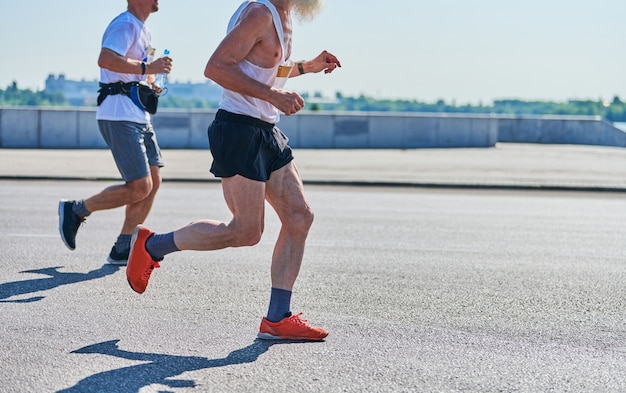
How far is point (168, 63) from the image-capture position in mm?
7680

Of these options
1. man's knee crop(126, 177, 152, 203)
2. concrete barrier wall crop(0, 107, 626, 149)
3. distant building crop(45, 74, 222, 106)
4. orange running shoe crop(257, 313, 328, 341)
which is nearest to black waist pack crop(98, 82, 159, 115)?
man's knee crop(126, 177, 152, 203)

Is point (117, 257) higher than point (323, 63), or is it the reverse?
point (323, 63)

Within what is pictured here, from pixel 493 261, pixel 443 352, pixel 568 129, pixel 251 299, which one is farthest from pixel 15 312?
pixel 568 129

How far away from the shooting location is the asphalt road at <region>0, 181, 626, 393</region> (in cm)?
489

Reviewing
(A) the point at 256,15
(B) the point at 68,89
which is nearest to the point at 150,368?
(A) the point at 256,15

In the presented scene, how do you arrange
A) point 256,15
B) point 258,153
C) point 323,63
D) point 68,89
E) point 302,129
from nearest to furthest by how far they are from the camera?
point 256,15 < point 258,153 < point 323,63 < point 68,89 < point 302,129

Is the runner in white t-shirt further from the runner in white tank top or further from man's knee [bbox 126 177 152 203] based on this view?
the runner in white tank top

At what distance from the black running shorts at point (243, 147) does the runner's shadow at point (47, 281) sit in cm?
173

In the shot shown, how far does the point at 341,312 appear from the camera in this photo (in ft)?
20.8

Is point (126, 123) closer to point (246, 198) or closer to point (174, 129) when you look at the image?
point (246, 198)

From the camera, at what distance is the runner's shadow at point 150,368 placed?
15.3 feet

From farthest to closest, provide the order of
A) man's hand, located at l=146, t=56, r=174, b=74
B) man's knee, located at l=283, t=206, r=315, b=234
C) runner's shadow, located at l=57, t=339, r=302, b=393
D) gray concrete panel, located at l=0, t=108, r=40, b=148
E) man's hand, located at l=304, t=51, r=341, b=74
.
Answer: gray concrete panel, located at l=0, t=108, r=40, b=148
man's hand, located at l=146, t=56, r=174, b=74
man's hand, located at l=304, t=51, r=341, b=74
man's knee, located at l=283, t=206, r=315, b=234
runner's shadow, located at l=57, t=339, r=302, b=393

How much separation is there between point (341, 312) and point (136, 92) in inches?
97.6

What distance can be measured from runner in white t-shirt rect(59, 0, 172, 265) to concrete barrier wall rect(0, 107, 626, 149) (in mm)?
16164
